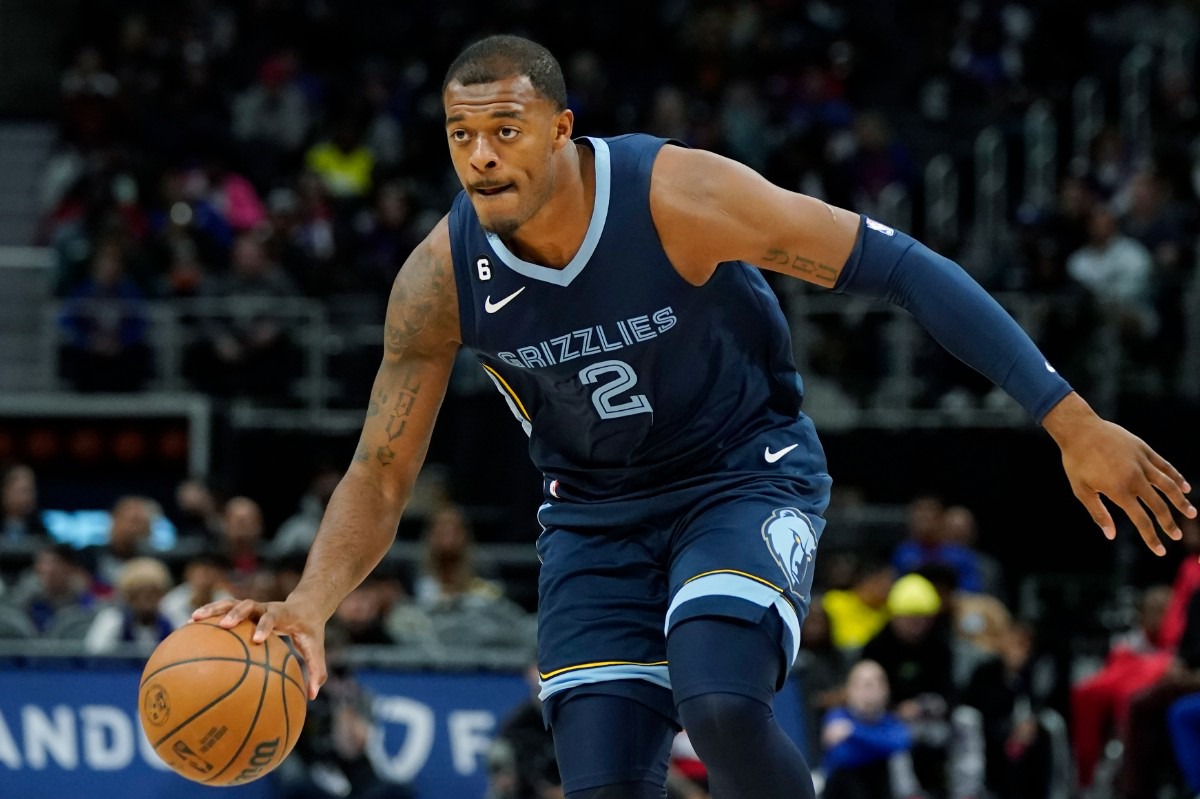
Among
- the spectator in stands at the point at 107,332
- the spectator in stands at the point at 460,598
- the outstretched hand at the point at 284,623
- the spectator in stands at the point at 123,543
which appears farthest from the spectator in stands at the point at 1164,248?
the outstretched hand at the point at 284,623

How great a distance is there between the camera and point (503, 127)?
203 inches

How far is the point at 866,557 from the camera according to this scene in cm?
1322

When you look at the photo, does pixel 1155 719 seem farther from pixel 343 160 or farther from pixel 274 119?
pixel 274 119

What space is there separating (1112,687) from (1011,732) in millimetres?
1179

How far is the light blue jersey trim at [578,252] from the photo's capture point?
5.35 m

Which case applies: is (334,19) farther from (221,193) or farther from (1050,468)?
(1050,468)

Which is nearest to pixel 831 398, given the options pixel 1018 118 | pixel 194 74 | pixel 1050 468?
pixel 1050 468

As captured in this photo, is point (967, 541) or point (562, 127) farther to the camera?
point (967, 541)

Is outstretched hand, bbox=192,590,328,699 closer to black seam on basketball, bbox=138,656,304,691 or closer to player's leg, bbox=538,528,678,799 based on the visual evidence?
black seam on basketball, bbox=138,656,304,691

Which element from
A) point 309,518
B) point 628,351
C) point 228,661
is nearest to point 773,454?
point 628,351

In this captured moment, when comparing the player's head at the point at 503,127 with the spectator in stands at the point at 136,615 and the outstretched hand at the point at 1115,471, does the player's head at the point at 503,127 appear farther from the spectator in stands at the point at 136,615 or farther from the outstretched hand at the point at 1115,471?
the spectator in stands at the point at 136,615

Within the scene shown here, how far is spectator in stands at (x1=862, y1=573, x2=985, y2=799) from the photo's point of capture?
11.2 metres

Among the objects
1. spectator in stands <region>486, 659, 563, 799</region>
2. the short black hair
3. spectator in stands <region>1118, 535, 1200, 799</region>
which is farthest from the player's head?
spectator in stands <region>1118, 535, 1200, 799</region>

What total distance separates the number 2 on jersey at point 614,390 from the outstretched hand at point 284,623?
98 centimetres
